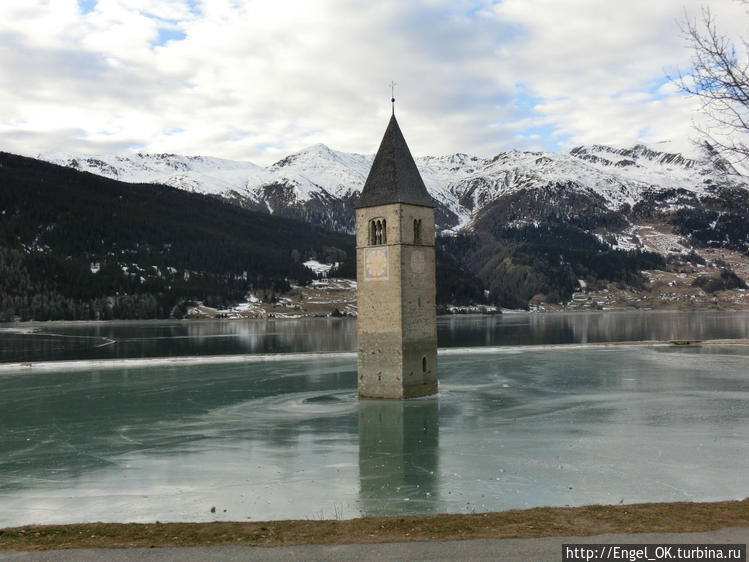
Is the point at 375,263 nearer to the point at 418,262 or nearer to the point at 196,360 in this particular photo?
the point at 418,262

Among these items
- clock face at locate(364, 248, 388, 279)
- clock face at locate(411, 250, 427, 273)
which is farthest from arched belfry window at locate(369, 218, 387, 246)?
clock face at locate(411, 250, 427, 273)

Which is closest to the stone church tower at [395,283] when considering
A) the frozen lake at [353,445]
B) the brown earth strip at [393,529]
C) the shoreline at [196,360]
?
the frozen lake at [353,445]

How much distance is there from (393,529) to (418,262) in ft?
105

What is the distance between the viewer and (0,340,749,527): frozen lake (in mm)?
23078

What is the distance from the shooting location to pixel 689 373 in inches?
2495

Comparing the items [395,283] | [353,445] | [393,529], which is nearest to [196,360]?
[395,283]

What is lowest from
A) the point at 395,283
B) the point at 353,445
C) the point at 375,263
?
the point at 353,445

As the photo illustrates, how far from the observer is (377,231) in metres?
47.6

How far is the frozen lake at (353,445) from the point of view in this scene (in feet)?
75.7

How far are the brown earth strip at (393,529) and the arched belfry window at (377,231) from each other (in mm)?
30935

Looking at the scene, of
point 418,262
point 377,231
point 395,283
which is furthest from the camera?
point 377,231

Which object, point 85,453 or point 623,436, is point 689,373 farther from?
point 85,453

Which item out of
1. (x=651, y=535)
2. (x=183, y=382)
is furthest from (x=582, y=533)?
(x=183, y=382)

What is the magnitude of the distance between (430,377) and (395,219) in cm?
1074
